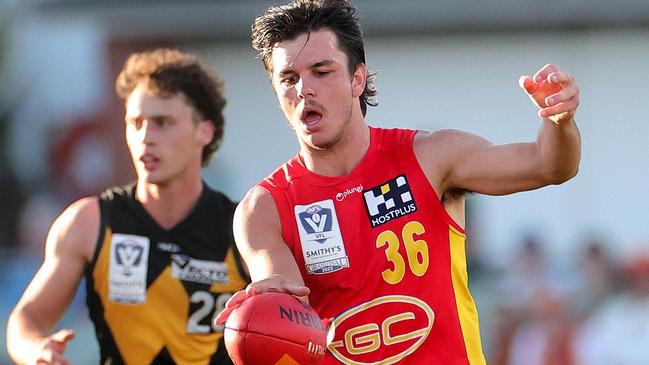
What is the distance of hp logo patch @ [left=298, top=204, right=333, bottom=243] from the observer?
514 centimetres

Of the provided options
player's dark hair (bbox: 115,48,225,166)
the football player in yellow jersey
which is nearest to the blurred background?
player's dark hair (bbox: 115,48,225,166)

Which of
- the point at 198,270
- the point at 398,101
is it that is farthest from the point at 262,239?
the point at 398,101

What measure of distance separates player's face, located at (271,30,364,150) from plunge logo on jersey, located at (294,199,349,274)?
0.26m

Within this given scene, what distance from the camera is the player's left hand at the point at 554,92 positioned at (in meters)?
4.69

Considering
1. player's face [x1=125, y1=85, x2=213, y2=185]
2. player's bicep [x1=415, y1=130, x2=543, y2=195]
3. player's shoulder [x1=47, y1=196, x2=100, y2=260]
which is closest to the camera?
player's bicep [x1=415, y1=130, x2=543, y2=195]

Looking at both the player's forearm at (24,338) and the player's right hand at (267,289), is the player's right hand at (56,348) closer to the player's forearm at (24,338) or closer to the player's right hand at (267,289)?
the player's forearm at (24,338)

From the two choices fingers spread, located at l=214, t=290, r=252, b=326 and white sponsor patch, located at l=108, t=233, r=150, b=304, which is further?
white sponsor patch, located at l=108, t=233, r=150, b=304

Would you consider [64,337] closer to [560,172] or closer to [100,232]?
[100,232]

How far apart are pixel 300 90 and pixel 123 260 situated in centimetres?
201

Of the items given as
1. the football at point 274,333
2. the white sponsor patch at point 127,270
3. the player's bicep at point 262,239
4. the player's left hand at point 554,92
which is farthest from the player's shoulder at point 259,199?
the white sponsor patch at point 127,270

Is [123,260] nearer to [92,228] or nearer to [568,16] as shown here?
[92,228]

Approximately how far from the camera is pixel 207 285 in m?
6.71

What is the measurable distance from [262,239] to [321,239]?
226 millimetres

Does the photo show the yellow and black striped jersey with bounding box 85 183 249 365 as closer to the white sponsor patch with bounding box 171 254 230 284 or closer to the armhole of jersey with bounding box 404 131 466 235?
the white sponsor patch with bounding box 171 254 230 284
